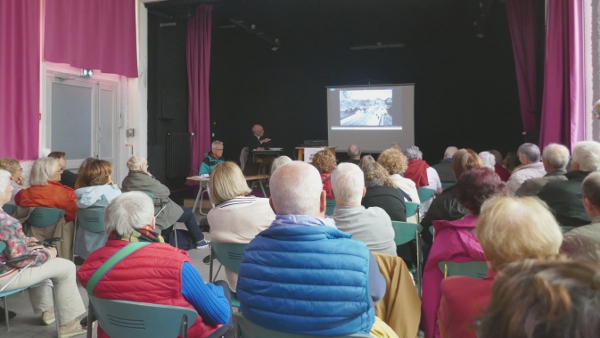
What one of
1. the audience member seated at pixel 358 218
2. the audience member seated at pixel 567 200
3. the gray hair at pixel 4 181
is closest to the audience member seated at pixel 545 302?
the audience member seated at pixel 358 218

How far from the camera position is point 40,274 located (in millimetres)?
2775

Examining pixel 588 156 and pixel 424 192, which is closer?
pixel 588 156

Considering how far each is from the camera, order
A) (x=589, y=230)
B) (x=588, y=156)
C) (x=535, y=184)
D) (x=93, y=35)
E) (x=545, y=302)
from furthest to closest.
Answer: (x=93, y=35), (x=535, y=184), (x=588, y=156), (x=589, y=230), (x=545, y=302)

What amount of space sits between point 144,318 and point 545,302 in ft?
4.97

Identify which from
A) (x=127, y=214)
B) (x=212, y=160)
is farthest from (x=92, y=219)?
(x=212, y=160)

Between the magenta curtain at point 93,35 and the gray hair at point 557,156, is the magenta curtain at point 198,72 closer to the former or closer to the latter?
the magenta curtain at point 93,35

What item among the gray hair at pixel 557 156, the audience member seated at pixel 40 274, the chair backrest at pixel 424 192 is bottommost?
the audience member seated at pixel 40 274

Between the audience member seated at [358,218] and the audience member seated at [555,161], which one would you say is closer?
the audience member seated at [358,218]

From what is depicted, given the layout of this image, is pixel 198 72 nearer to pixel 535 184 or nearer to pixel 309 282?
pixel 535 184

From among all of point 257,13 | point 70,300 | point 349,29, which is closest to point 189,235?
point 70,300

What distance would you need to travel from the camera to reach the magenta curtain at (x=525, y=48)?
7523 mm

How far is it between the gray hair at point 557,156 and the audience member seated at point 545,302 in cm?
353

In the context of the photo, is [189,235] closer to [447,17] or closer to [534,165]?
[534,165]

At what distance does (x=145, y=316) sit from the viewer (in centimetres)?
174
